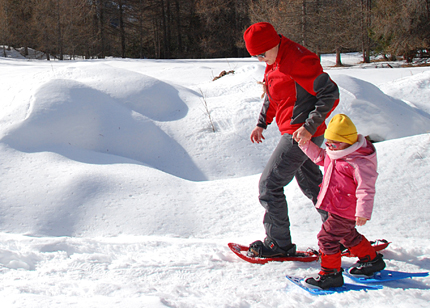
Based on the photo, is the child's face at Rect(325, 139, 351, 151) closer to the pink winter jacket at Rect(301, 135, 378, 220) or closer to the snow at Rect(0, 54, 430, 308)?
the pink winter jacket at Rect(301, 135, 378, 220)

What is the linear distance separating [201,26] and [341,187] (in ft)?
95.8

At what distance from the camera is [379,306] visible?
1931 millimetres

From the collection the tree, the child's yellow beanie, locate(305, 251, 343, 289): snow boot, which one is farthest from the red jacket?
the tree

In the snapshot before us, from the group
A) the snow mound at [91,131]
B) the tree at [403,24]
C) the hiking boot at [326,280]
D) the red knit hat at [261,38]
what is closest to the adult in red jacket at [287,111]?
the red knit hat at [261,38]

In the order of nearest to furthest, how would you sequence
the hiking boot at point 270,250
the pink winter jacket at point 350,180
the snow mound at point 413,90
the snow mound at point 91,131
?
the pink winter jacket at point 350,180 < the hiking boot at point 270,250 < the snow mound at point 91,131 < the snow mound at point 413,90

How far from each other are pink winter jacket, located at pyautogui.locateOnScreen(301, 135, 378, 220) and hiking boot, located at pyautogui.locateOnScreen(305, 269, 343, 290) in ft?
1.17

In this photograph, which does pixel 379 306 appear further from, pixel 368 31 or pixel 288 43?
pixel 368 31

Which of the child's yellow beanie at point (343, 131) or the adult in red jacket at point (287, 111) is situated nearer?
the child's yellow beanie at point (343, 131)

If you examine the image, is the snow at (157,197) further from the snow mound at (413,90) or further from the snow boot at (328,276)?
the snow mound at (413,90)

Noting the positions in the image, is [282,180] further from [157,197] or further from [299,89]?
[157,197]

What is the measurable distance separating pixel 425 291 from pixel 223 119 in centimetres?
387

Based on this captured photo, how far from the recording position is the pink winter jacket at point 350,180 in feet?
6.59

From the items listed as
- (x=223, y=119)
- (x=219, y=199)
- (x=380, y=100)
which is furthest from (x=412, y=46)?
(x=219, y=199)

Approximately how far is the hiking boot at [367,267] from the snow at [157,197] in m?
0.14
